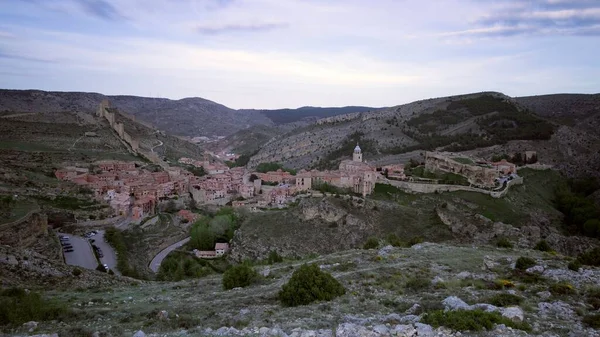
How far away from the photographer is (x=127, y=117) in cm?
11119

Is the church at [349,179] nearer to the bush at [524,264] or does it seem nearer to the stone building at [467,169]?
the stone building at [467,169]

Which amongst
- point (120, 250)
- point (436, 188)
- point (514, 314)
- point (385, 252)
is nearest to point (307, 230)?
point (436, 188)

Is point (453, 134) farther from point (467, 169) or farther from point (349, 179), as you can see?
point (349, 179)

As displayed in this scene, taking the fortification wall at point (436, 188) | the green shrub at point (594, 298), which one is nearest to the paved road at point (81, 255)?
the green shrub at point (594, 298)

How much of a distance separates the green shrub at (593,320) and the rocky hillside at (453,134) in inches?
2425

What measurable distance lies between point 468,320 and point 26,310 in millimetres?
12023

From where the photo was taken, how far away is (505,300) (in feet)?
41.6

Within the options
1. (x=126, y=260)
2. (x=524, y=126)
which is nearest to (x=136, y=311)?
(x=126, y=260)

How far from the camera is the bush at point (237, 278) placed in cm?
1802

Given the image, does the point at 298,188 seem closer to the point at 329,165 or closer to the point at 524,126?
the point at 329,165

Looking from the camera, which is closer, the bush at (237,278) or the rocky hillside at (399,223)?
the bush at (237,278)

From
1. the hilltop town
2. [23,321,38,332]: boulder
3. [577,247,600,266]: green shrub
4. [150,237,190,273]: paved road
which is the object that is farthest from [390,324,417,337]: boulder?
the hilltop town

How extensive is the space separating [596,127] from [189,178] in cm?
7801

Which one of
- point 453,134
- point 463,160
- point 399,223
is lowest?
point 399,223
